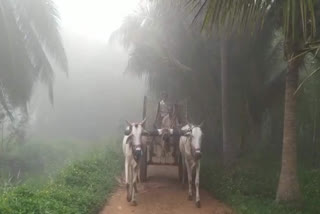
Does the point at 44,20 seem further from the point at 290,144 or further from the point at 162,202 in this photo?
the point at 290,144

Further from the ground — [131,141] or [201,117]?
[201,117]

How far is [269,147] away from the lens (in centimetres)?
1656

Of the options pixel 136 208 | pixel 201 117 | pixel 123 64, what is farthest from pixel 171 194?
pixel 123 64

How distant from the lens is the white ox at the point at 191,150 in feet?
30.7

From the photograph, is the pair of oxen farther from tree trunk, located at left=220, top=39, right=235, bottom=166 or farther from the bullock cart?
tree trunk, located at left=220, top=39, right=235, bottom=166

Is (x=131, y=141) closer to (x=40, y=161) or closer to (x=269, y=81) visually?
(x=269, y=81)

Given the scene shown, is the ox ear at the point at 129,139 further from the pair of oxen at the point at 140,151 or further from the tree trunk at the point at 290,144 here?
the tree trunk at the point at 290,144

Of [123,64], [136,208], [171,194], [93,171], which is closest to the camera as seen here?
[136,208]

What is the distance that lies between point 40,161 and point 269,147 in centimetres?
942

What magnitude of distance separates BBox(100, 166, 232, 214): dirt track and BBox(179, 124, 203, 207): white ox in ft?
0.99

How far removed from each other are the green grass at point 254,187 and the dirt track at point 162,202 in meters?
0.34

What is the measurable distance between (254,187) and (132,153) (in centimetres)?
317

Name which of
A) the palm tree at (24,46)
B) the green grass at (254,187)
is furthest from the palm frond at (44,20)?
the green grass at (254,187)

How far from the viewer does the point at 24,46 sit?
50.9 ft
